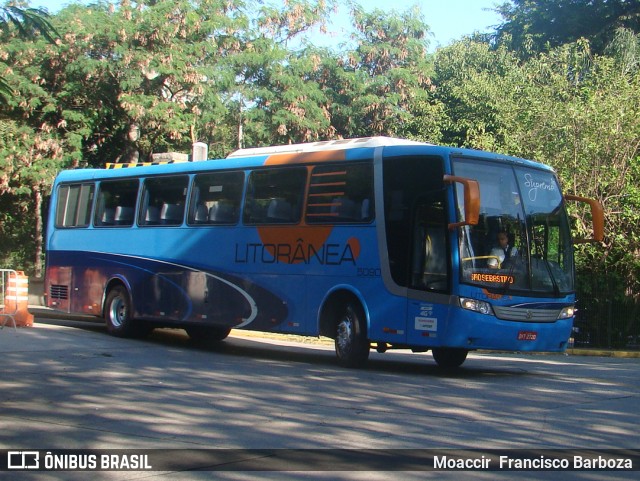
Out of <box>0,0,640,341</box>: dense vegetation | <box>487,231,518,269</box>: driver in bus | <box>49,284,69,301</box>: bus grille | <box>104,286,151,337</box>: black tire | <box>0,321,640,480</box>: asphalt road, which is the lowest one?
<box>0,321,640,480</box>: asphalt road

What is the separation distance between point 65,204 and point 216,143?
16.0m

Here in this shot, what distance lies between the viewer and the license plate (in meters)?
13.4

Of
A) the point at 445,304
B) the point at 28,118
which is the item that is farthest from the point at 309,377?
the point at 28,118

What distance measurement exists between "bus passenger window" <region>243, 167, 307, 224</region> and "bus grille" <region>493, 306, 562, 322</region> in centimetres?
405

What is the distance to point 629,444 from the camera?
8.44m

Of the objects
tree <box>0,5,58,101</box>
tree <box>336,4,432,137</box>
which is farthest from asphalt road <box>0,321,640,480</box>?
tree <box>336,4,432,137</box>

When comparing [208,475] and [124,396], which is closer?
[208,475]

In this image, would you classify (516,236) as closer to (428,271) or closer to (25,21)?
(428,271)

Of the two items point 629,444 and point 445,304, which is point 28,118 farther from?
point 629,444

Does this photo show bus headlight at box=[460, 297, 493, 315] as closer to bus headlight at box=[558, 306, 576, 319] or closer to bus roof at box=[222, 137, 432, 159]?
bus headlight at box=[558, 306, 576, 319]

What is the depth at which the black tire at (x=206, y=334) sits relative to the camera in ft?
63.8

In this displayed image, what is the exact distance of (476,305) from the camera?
1315 centimetres

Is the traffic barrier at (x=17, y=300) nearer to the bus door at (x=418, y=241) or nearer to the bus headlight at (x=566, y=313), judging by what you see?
the bus door at (x=418, y=241)

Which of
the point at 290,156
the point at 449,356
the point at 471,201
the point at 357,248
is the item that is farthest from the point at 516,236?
the point at 290,156
